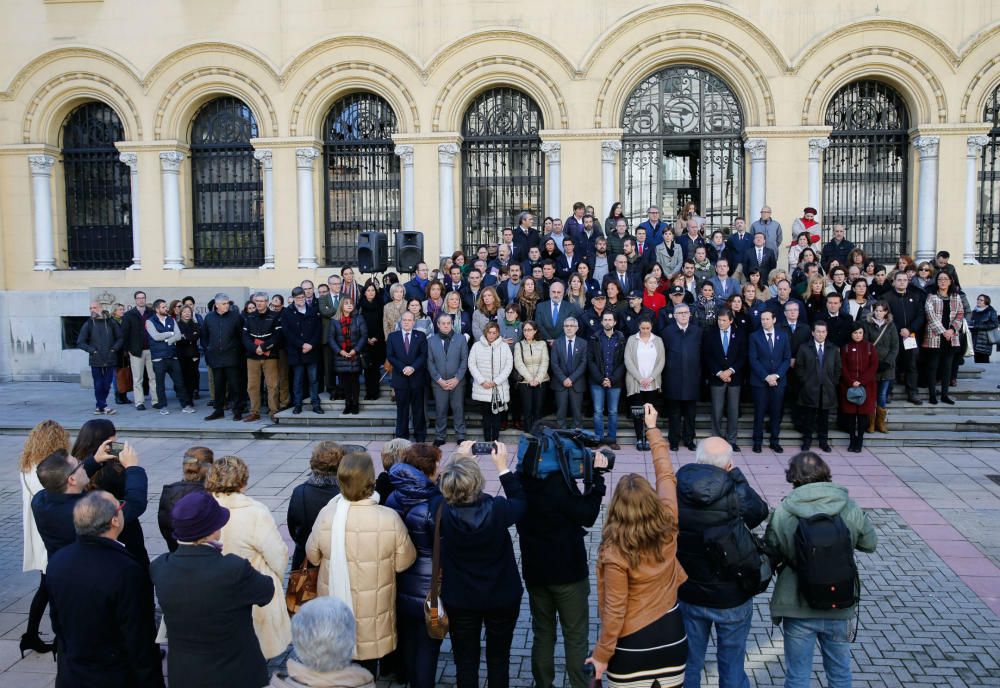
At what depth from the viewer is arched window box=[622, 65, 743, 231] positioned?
55.1 feet

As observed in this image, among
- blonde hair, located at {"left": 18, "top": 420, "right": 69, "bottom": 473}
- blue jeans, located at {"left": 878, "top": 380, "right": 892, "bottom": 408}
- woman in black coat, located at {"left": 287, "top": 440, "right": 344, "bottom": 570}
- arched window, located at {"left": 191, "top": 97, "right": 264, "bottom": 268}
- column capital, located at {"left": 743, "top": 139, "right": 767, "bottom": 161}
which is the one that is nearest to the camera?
woman in black coat, located at {"left": 287, "top": 440, "right": 344, "bottom": 570}

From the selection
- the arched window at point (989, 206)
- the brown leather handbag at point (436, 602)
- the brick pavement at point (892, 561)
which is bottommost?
the brick pavement at point (892, 561)

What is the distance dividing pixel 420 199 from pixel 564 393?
727cm

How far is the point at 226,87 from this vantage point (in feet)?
56.6

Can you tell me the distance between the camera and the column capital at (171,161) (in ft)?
57.4

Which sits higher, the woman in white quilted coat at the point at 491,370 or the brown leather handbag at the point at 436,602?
the woman in white quilted coat at the point at 491,370

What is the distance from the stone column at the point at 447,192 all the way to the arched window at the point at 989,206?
34.1 ft

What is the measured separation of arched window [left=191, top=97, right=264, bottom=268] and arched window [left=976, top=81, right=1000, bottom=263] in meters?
14.7

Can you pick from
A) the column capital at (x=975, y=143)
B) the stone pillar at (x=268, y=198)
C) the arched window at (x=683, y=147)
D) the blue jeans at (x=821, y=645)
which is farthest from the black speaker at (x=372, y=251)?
the column capital at (x=975, y=143)

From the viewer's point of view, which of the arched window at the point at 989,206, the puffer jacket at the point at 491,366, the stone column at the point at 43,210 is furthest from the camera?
the stone column at the point at 43,210

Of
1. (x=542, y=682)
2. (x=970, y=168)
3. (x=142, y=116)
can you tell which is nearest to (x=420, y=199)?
(x=142, y=116)

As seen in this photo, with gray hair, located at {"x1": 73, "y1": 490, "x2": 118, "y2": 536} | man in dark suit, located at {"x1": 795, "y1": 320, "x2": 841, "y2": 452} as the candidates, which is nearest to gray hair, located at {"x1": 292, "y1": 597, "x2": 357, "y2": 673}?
gray hair, located at {"x1": 73, "y1": 490, "x2": 118, "y2": 536}

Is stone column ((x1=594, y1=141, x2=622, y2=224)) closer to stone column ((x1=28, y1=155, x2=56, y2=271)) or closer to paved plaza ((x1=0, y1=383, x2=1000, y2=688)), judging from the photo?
paved plaza ((x1=0, y1=383, x2=1000, y2=688))

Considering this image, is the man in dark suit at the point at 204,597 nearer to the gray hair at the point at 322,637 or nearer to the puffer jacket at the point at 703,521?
the gray hair at the point at 322,637
